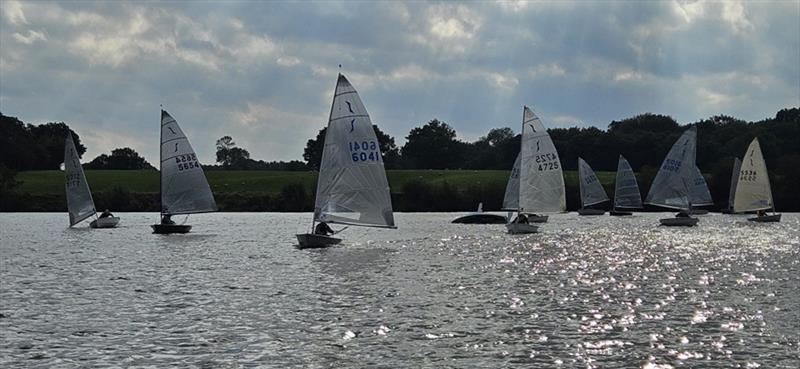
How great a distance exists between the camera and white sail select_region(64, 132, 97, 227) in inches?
3509

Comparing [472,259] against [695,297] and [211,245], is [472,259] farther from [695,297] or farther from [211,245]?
[211,245]

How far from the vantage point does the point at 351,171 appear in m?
55.8

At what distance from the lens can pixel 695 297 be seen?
33.8m

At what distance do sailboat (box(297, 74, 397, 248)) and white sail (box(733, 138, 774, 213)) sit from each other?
193ft

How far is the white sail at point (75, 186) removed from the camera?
89.1m

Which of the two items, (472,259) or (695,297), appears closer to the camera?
(695,297)

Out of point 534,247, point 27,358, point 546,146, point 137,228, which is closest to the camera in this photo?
point 27,358

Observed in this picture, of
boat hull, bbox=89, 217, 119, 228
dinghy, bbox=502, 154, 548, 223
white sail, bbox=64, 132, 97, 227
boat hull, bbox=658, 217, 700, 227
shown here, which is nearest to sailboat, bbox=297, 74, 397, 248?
white sail, bbox=64, 132, 97, 227

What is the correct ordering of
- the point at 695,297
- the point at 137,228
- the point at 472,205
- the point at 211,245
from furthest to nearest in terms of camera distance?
the point at 472,205 → the point at 137,228 → the point at 211,245 → the point at 695,297

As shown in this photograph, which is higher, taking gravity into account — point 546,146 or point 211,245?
point 546,146

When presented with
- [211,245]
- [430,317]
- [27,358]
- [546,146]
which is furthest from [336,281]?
[546,146]

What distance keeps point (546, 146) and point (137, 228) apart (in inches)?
1736

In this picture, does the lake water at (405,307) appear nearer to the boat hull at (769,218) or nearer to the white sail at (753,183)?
the white sail at (753,183)

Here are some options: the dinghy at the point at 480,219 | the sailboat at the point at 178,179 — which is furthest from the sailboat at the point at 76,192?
the dinghy at the point at 480,219
